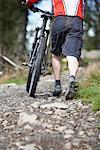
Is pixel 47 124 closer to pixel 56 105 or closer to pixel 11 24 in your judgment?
pixel 56 105

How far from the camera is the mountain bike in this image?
302 inches

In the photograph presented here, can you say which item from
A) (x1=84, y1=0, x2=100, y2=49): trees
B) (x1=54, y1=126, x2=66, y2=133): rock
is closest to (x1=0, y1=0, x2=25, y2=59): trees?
(x1=84, y1=0, x2=100, y2=49): trees

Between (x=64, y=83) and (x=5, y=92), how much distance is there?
1.43 metres

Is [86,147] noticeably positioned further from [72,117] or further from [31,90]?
[31,90]

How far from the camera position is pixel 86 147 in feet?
17.3

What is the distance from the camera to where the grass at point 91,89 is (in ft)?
22.0

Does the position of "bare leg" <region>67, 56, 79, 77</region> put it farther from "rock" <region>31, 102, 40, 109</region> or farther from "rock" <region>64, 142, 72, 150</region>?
"rock" <region>64, 142, 72, 150</region>

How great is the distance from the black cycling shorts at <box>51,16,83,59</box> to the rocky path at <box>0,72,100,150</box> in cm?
72

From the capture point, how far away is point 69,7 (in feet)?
24.3

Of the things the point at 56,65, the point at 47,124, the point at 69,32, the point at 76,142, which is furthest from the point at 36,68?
the point at 76,142

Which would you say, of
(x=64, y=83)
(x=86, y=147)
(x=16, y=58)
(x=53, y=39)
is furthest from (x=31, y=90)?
(x=16, y=58)

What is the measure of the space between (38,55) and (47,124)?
1896 millimetres

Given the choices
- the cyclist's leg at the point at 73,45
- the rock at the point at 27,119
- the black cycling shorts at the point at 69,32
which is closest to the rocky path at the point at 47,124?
the rock at the point at 27,119

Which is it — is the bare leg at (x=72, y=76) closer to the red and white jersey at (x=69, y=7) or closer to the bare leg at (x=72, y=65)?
the bare leg at (x=72, y=65)
